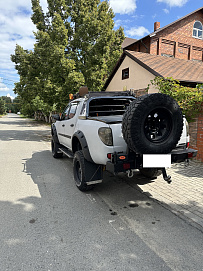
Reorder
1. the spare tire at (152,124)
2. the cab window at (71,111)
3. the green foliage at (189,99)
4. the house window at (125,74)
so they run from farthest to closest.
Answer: the house window at (125,74) < the green foliage at (189,99) < the cab window at (71,111) < the spare tire at (152,124)

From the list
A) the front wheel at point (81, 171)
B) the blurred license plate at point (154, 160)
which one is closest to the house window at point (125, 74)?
the front wheel at point (81, 171)

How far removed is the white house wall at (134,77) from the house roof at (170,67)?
380mm

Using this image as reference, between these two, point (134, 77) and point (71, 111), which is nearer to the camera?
point (71, 111)

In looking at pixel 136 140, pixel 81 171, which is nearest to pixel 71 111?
pixel 81 171

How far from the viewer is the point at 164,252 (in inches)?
88.8

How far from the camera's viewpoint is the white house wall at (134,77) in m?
12.7

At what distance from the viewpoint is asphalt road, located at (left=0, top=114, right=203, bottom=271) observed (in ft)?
6.90

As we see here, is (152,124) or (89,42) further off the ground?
(89,42)

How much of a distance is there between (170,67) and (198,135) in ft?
29.1

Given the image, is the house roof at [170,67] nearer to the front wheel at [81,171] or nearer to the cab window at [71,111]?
the cab window at [71,111]

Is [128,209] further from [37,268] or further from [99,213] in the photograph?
[37,268]

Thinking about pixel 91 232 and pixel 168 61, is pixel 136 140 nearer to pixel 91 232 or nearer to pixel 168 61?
pixel 91 232

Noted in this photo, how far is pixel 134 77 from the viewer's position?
14.0 metres

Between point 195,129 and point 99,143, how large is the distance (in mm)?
4193
